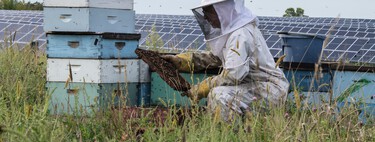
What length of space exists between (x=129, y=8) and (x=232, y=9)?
1.61 m

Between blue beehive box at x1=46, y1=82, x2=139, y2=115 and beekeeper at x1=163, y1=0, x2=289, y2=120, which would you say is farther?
blue beehive box at x1=46, y1=82, x2=139, y2=115

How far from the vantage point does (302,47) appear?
702 cm

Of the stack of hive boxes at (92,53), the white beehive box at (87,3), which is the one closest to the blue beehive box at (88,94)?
the stack of hive boxes at (92,53)

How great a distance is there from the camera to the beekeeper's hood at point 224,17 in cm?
546

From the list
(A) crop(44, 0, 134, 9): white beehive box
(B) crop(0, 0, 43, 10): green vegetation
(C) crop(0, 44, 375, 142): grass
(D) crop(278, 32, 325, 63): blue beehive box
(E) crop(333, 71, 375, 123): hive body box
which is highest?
(B) crop(0, 0, 43, 10): green vegetation

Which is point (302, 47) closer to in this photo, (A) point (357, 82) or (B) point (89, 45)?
(A) point (357, 82)

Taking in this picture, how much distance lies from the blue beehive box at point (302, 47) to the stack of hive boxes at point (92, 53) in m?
1.51

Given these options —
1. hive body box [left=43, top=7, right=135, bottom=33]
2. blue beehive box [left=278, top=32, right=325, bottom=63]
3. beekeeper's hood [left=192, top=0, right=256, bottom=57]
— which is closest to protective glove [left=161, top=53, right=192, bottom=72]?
beekeeper's hood [left=192, top=0, right=256, bottom=57]

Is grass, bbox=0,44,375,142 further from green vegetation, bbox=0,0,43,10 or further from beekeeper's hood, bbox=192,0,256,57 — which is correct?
green vegetation, bbox=0,0,43,10

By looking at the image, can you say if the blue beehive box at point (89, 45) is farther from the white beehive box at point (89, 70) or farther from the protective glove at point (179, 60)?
the protective glove at point (179, 60)

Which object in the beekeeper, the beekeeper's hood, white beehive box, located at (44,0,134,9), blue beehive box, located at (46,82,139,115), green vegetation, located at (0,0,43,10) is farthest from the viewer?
green vegetation, located at (0,0,43,10)

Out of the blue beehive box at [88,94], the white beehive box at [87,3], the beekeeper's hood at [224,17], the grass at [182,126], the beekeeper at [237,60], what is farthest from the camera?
the white beehive box at [87,3]

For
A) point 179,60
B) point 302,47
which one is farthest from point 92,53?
point 302,47

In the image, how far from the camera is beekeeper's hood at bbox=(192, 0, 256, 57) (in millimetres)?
5465
